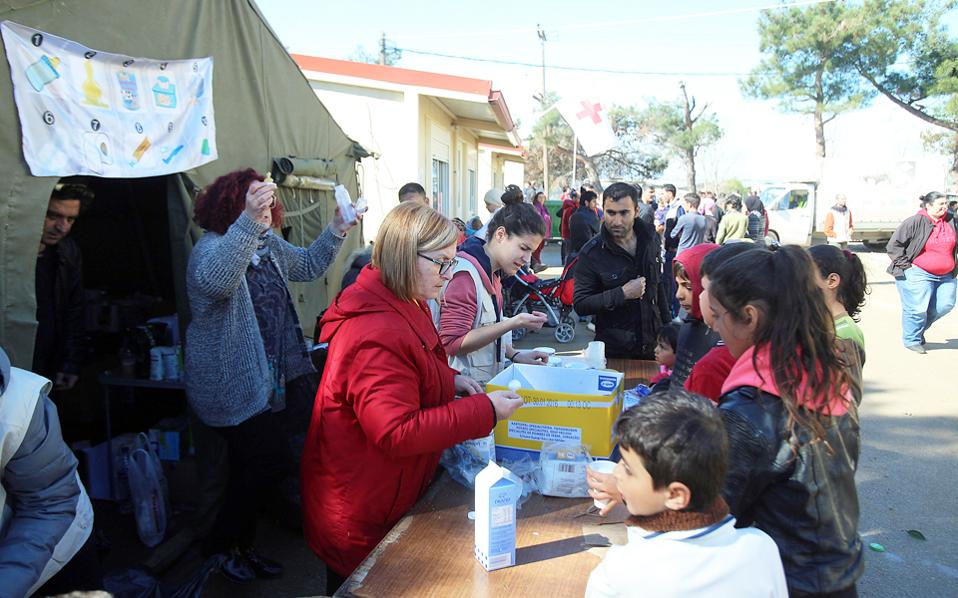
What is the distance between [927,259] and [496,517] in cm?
774

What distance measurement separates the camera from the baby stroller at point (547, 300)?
845cm

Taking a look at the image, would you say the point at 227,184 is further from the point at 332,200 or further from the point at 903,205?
the point at 903,205

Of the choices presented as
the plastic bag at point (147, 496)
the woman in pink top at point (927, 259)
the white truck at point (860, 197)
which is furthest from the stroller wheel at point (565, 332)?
the white truck at point (860, 197)

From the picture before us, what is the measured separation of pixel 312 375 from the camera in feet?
11.2

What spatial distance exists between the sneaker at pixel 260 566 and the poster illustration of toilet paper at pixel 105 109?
1.98 metres

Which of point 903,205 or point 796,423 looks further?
point 903,205

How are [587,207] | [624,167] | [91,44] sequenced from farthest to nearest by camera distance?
1. [624,167]
2. [587,207]
3. [91,44]

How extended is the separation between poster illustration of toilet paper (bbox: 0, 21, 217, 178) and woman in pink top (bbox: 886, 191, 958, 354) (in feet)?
24.7

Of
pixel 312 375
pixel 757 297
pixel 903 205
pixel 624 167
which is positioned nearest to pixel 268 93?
pixel 312 375

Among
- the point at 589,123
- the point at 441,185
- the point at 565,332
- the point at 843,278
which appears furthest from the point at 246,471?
the point at 441,185

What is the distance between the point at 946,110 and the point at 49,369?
28441 mm

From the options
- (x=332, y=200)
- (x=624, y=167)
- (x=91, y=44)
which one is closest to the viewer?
(x=91, y=44)

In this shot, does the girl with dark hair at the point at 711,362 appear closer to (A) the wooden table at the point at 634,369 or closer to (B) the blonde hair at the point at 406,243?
(B) the blonde hair at the point at 406,243

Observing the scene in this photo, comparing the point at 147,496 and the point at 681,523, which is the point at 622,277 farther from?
the point at 147,496
